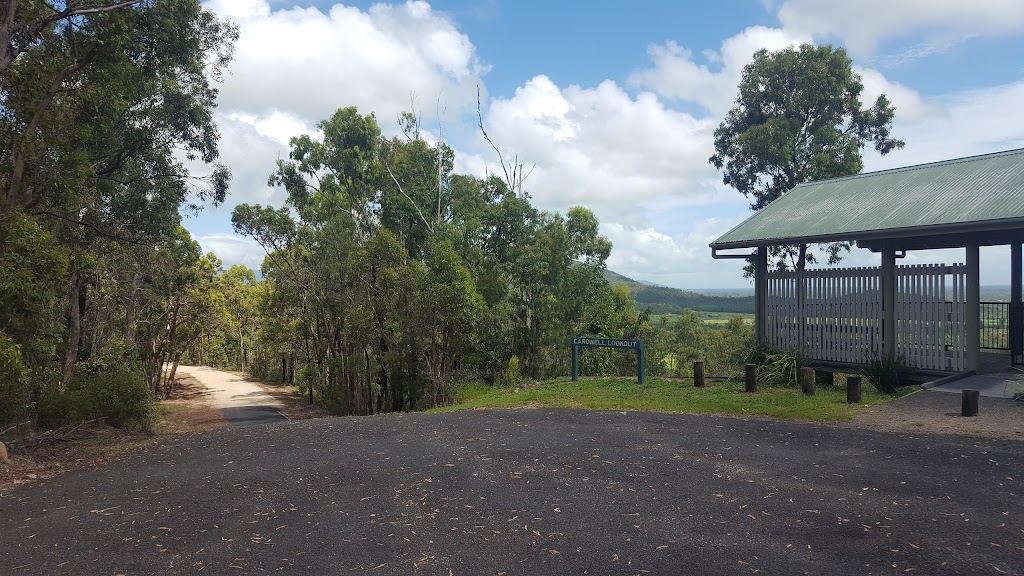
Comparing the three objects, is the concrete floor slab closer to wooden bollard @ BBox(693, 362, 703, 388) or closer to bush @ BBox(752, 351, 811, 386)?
bush @ BBox(752, 351, 811, 386)

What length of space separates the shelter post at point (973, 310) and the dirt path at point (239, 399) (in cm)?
2333

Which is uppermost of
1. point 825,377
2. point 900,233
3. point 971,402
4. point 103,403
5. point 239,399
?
point 900,233

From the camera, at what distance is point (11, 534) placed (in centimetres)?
535

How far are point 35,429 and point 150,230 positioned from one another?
536cm

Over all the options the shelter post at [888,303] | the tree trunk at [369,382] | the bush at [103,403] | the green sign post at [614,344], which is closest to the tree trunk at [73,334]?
the bush at [103,403]

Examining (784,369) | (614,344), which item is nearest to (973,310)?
(784,369)

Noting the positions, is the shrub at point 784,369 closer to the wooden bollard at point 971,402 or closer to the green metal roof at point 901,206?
the green metal roof at point 901,206

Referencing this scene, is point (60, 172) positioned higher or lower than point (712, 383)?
higher

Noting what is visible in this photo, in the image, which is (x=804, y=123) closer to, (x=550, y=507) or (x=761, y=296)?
(x=761, y=296)

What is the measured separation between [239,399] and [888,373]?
99.8ft

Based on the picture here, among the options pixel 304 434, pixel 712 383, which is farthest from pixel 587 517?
pixel 712 383

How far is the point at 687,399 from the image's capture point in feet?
36.7

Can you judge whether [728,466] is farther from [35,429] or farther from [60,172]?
[35,429]

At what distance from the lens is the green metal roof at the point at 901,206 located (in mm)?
10398
